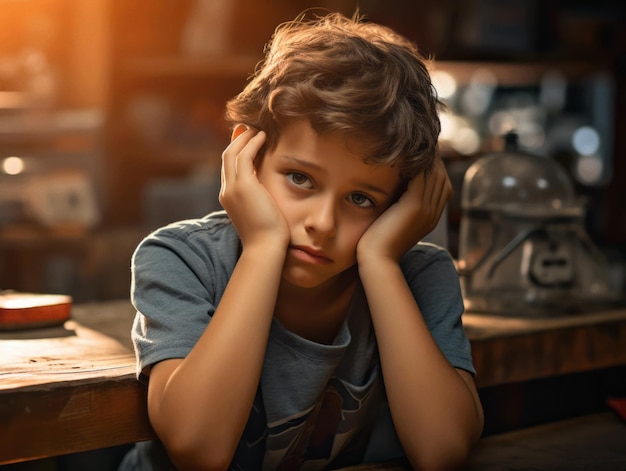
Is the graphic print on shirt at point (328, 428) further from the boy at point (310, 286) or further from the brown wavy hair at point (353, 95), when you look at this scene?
the brown wavy hair at point (353, 95)

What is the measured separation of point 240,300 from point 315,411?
27 cm

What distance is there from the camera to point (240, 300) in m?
1.16

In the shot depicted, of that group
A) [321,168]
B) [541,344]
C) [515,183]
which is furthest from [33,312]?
[515,183]

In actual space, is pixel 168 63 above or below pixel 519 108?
above

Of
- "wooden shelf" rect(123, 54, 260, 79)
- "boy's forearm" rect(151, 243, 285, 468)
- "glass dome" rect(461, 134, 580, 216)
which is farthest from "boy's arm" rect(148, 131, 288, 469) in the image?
"wooden shelf" rect(123, 54, 260, 79)

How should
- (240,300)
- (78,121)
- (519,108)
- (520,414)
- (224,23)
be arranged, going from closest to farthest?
1. (240,300)
2. (520,414)
3. (78,121)
4. (224,23)
5. (519,108)

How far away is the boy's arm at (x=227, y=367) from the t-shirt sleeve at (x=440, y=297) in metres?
0.31

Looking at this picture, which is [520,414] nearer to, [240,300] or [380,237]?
[380,237]

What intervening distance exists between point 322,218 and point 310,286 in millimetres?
107

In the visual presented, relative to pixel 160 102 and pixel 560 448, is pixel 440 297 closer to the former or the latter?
pixel 560 448

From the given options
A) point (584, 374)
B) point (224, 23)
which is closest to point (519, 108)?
point (224, 23)

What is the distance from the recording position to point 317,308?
1.34m

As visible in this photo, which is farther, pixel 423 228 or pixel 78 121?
pixel 78 121

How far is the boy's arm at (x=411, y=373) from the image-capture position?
1.22m
